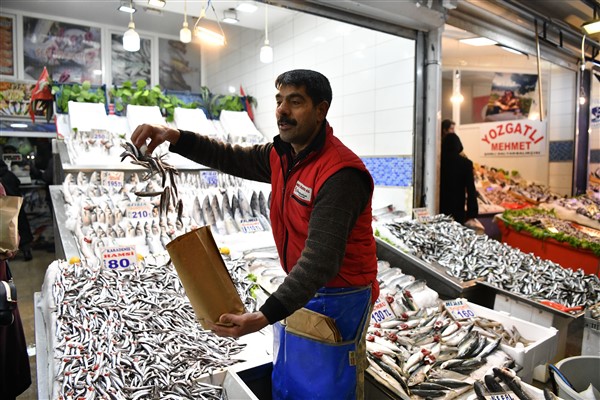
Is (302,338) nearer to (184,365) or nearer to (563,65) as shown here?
(184,365)

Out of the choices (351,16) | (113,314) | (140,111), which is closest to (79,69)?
(140,111)

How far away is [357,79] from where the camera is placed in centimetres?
665

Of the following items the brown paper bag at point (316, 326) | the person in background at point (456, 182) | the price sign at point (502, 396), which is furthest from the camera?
the person in background at point (456, 182)

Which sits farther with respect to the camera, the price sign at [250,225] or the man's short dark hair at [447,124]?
the man's short dark hair at [447,124]

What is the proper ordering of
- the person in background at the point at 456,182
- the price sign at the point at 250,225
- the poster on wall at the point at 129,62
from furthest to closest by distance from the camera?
the poster on wall at the point at 129,62, the person in background at the point at 456,182, the price sign at the point at 250,225

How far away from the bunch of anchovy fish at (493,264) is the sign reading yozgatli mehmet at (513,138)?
5.17 m

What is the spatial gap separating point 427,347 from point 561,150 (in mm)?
8808

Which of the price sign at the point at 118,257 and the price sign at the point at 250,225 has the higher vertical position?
the price sign at the point at 250,225

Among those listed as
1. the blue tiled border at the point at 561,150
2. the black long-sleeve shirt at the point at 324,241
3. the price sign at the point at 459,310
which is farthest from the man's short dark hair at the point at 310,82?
the blue tiled border at the point at 561,150

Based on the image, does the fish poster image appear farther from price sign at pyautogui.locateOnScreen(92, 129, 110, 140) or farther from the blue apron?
the blue apron

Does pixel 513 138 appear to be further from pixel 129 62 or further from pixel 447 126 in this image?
pixel 129 62

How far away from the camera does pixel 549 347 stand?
328cm

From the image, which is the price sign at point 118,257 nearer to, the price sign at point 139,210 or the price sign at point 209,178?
the price sign at point 139,210

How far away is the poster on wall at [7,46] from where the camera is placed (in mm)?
10133
